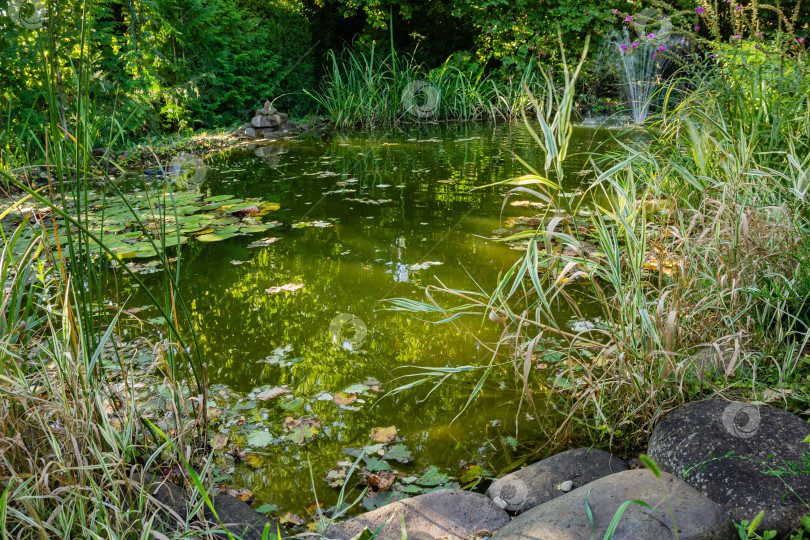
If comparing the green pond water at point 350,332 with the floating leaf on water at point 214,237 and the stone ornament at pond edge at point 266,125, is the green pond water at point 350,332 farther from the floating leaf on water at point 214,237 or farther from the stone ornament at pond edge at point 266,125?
the stone ornament at pond edge at point 266,125

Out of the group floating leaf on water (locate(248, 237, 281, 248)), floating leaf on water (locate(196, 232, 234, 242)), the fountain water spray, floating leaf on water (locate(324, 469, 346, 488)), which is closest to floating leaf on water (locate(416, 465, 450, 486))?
floating leaf on water (locate(324, 469, 346, 488))

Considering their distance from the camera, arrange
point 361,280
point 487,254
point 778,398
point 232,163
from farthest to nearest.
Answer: point 232,163, point 487,254, point 361,280, point 778,398

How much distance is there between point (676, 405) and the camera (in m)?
1.91

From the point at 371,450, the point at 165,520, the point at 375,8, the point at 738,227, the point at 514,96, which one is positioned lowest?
the point at 371,450

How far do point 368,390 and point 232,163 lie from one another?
526 cm

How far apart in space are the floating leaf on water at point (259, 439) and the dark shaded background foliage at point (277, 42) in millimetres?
5713

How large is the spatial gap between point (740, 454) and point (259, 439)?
151cm

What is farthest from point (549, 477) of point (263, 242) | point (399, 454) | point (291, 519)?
point (263, 242)

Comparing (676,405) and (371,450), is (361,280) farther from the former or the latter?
(676,405)

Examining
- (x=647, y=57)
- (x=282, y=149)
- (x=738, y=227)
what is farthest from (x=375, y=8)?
(x=738, y=227)

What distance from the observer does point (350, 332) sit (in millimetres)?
2760

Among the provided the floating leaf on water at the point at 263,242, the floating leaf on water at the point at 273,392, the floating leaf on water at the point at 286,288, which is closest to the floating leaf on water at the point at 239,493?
Result: the floating leaf on water at the point at 273,392

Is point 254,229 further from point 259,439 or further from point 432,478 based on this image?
point 432,478

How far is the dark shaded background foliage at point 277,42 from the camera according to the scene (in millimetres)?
7816
